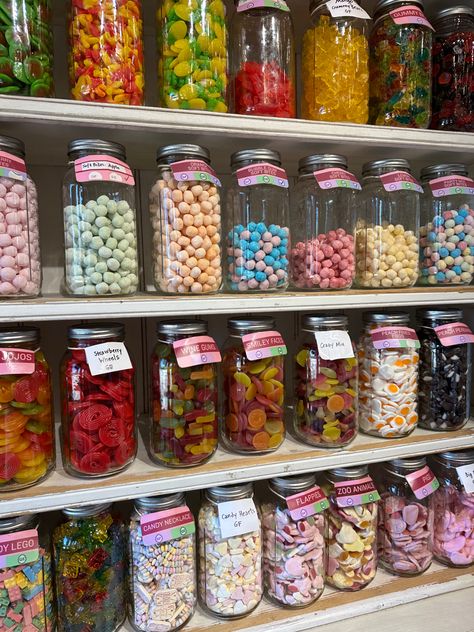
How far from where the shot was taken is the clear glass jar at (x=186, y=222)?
3.26 ft

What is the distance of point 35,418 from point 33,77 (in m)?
0.66

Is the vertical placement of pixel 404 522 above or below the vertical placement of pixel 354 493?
below

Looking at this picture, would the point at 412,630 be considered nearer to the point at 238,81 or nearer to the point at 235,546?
the point at 235,546

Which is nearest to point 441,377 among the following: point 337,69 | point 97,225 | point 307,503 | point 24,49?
point 307,503

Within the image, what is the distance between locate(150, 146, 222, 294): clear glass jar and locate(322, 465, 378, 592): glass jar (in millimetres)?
583

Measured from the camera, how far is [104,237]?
3.09 feet

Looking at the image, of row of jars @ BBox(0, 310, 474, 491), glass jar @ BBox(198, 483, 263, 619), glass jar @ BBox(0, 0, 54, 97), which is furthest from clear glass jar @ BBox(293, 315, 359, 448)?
glass jar @ BBox(0, 0, 54, 97)

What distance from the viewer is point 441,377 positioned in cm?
124

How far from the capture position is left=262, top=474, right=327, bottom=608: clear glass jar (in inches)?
43.1

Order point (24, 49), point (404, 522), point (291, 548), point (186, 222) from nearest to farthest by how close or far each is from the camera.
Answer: point (24, 49)
point (186, 222)
point (291, 548)
point (404, 522)

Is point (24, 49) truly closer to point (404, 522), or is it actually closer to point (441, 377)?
point (441, 377)

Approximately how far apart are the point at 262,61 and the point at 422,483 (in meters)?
1.09

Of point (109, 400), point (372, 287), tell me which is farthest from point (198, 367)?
point (372, 287)

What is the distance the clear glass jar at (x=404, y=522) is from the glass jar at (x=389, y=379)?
97 mm
